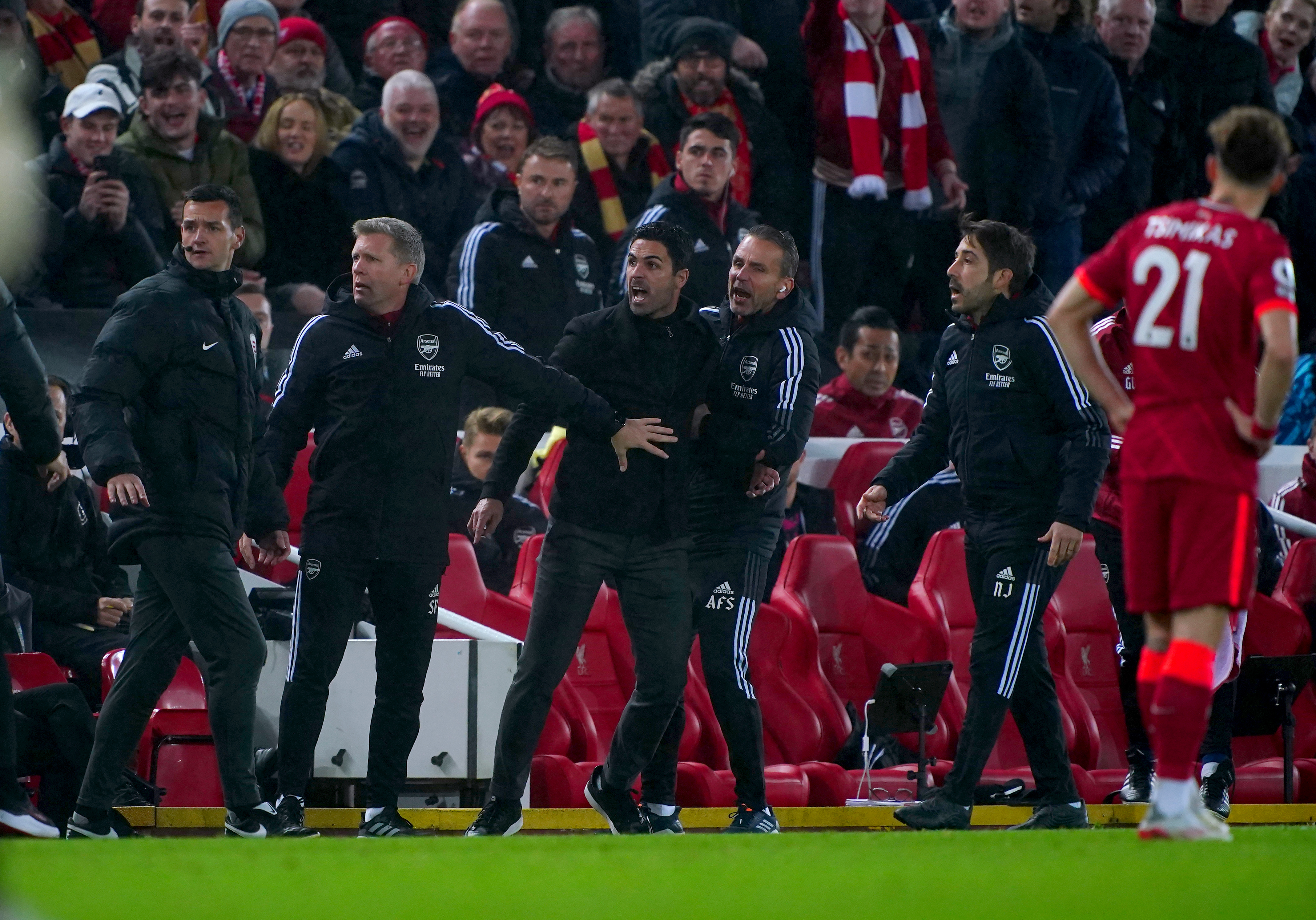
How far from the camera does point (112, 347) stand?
671 centimetres

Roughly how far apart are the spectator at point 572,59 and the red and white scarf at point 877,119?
1702mm

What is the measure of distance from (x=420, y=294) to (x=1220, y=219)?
11.2 ft

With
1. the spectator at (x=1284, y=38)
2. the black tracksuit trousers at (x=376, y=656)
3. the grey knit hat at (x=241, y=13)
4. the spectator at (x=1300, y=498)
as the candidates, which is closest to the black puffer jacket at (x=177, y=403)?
the black tracksuit trousers at (x=376, y=656)

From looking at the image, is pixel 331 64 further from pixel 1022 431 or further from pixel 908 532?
pixel 1022 431

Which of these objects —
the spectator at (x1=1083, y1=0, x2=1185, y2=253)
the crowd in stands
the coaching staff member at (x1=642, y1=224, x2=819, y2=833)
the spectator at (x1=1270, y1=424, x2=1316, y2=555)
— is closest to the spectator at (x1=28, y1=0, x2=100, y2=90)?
the crowd in stands

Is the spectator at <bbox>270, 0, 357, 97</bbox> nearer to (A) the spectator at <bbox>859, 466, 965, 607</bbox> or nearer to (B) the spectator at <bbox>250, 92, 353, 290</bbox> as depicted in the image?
(B) the spectator at <bbox>250, 92, 353, 290</bbox>

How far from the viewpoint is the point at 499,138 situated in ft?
37.2

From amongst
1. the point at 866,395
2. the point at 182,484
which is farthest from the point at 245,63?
the point at 182,484

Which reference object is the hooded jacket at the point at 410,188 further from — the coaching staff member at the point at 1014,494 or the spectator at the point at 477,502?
the coaching staff member at the point at 1014,494

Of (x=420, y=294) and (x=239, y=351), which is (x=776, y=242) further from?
(x=239, y=351)

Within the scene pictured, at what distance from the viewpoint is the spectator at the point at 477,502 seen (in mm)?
9109

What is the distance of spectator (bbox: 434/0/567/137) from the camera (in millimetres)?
11633

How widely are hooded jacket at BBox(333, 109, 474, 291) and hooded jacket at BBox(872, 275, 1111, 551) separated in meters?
4.18

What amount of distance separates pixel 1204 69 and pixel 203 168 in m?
7.37
